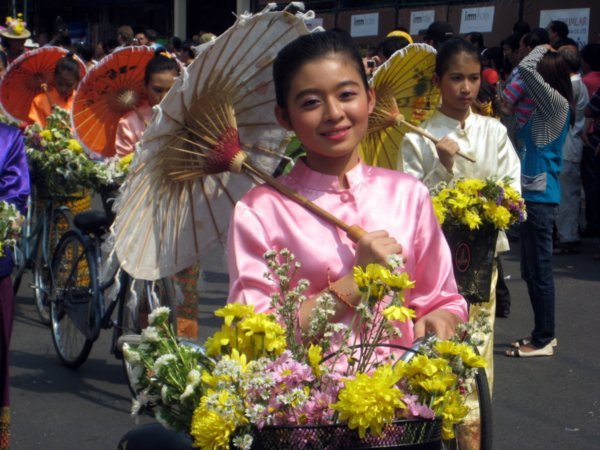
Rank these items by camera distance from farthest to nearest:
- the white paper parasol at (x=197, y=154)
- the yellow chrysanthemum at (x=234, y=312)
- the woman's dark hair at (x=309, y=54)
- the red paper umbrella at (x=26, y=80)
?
1. the red paper umbrella at (x=26, y=80)
2. the white paper parasol at (x=197, y=154)
3. the woman's dark hair at (x=309, y=54)
4. the yellow chrysanthemum at (x=234, y=312)

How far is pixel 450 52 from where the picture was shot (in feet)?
17.2

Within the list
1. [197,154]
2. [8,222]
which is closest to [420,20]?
[8,222]

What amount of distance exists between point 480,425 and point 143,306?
2.38 metres

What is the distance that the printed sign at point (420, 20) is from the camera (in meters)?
15.4

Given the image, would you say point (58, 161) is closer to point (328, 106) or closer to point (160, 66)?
point (160, 66)

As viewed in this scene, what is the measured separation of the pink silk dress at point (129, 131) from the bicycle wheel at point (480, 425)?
10.1ft

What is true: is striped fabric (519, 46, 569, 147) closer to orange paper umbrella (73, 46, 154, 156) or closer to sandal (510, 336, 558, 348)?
sandal (510, 336, 558, 348)

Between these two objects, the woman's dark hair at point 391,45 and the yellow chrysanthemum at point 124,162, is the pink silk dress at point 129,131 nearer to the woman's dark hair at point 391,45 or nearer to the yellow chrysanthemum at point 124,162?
the yellow chrysanthemum at point 124,162

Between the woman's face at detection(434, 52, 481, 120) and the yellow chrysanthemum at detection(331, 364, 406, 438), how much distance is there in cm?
339

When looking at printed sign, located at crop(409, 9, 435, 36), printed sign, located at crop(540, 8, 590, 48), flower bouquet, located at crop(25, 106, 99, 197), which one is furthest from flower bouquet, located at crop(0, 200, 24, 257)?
printed sign, located at crop(409, 9, 435, 36)

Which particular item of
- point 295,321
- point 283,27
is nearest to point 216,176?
point 283,27

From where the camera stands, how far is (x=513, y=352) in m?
7.33

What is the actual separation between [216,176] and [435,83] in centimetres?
212

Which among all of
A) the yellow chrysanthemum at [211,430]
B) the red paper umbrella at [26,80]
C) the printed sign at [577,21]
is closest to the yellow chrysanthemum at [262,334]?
the yellow chrysanthemum at [211,430]
